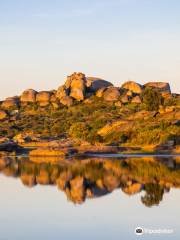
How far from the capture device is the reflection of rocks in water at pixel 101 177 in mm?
22219

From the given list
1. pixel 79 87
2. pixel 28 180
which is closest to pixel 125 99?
pixel 79 87

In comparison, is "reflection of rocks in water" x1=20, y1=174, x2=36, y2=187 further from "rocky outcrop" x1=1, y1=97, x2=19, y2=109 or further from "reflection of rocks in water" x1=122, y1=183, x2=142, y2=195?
"rocky outcrop" x1=1, y1=97, x2=19, y2=109

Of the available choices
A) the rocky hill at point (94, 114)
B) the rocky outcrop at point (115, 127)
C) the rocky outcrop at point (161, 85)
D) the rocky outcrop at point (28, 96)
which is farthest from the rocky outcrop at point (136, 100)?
the rocky outcrop at point (115, 127)

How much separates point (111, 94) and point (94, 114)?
1252cm

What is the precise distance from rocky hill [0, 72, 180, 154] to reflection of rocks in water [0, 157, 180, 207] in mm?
Result: 13558

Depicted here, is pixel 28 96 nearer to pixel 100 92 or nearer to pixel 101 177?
pixel 100 92

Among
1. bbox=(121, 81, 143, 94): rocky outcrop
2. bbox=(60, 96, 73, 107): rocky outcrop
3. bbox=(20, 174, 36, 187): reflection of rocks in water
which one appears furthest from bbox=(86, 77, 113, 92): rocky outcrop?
bbox=(20, 174, 36, 187): reflection of rocks in water

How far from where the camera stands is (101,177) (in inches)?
1065

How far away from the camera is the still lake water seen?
49.1 ft

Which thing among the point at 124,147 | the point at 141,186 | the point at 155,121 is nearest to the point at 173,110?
the point at 155,121

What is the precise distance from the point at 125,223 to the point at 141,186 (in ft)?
26.1

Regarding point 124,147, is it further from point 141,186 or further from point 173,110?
point 141,186

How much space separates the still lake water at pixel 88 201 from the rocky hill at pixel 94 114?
17.7 metres

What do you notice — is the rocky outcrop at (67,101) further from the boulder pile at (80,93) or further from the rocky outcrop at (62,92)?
the rocky outcrop at (62,92)
